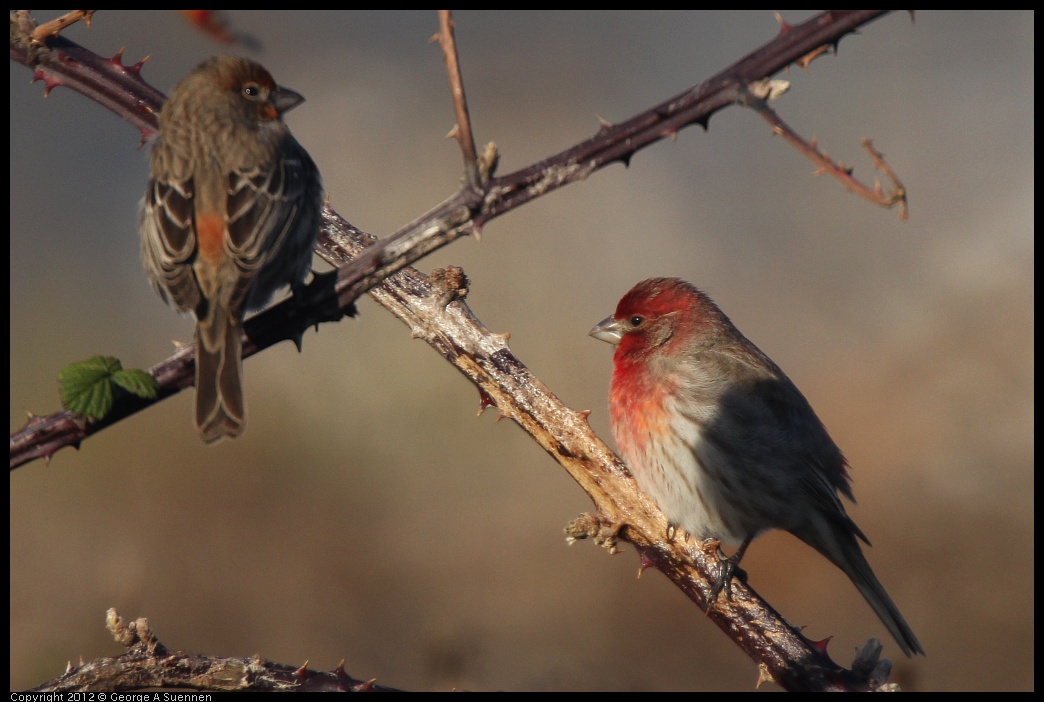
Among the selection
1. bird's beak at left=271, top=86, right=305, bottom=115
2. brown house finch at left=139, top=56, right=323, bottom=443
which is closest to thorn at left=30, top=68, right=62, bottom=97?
brown house finch at left=139, top=56, right=323, bottom=443

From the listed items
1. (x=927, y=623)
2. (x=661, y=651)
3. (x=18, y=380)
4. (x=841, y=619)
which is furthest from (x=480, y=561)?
(x=18, y=380)

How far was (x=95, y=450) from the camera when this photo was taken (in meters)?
8.06

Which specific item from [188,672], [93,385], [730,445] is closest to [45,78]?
[93,385]

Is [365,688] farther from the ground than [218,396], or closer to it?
closer to it

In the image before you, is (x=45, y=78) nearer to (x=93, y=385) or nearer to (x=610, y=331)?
(x=93, y=385)

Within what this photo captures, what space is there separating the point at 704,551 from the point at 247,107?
9.92 ft

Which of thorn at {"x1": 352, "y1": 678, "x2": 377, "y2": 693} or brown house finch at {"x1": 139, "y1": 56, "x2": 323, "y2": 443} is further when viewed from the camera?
brown house finch at {"x1": 139, "y1": 56, "x2": 323, "y2": 443}

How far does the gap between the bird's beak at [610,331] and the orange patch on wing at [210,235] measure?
267 cm

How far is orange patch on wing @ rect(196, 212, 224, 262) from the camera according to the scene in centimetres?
415

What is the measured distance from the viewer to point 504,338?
13.9ft

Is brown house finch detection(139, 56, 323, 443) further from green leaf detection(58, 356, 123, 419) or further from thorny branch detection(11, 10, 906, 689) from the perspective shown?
green leaf detection(58, 356, 123, 419)

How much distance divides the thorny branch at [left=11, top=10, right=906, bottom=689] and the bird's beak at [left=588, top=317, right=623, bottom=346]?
5.20 feet

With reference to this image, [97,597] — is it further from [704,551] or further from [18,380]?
[704,551]

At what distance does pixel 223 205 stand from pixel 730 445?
3.06 meters
